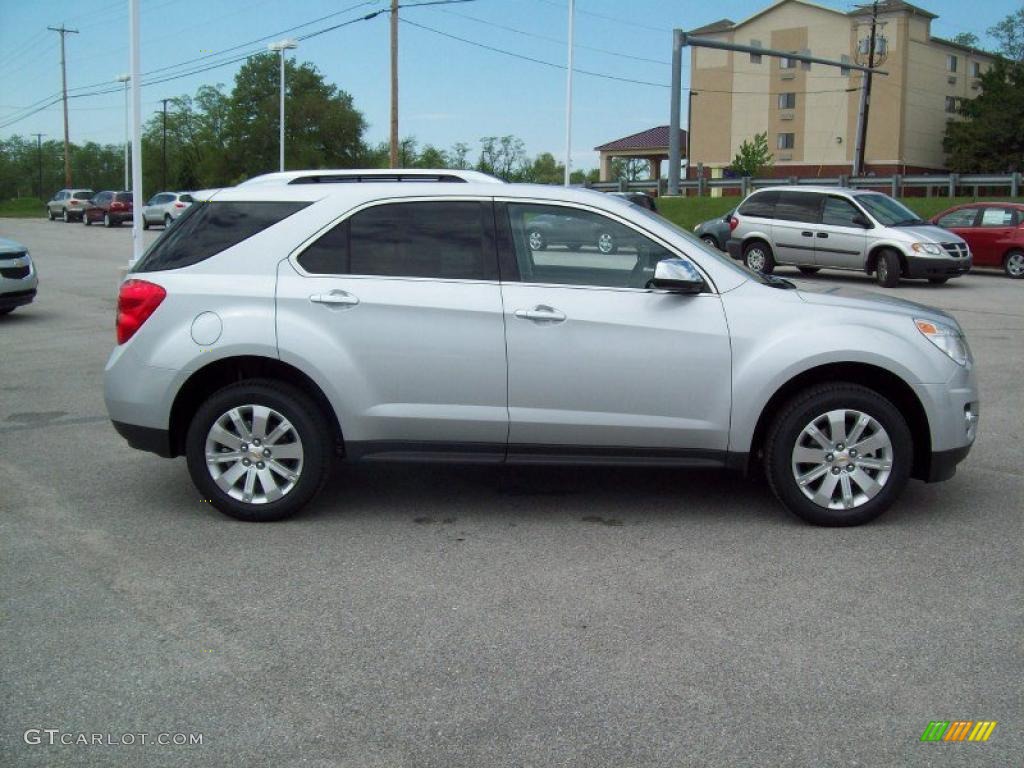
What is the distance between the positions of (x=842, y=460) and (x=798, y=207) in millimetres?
16967

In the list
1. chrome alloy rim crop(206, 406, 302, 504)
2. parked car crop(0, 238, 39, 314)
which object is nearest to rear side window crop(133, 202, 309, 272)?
chrome alloy rim crop(206, 406, 302, 504)

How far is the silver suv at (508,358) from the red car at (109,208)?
50632 millimetres

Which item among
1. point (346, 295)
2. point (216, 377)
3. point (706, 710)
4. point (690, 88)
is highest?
point (690, 88)

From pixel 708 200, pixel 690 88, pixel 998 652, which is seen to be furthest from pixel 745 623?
pixel 690 88

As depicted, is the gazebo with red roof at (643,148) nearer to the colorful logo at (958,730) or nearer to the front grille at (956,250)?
the front grille at (956,250)

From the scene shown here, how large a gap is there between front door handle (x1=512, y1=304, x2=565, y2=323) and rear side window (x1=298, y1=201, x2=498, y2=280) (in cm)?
27

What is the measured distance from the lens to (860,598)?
Answer: 15.3 ft

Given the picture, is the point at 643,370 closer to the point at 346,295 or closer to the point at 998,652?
the point at 346,295

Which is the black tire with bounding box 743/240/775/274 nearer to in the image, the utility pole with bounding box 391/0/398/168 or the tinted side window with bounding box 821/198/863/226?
the tinted side window with bounding box 821/198/863/226

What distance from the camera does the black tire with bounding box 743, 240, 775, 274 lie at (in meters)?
22.2

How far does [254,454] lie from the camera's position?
570 centimetres

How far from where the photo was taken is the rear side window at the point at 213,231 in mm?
5809

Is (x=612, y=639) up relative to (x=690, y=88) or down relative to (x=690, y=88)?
down

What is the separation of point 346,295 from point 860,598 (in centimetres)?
288
